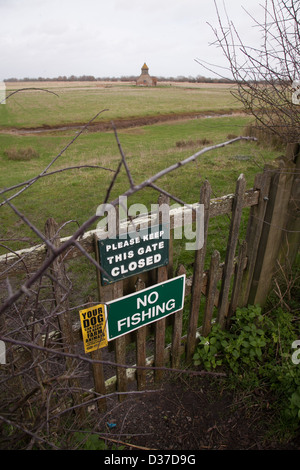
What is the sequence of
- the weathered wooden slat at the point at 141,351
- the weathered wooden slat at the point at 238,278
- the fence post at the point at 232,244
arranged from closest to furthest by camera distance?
the weathered wooden slat at the point at 141,351 → the fence post at the point at 232,244 → the weathered wooden slat at the point at 238,278

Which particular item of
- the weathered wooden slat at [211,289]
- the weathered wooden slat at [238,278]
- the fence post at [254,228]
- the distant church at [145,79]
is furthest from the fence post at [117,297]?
the distant church at [145,79]

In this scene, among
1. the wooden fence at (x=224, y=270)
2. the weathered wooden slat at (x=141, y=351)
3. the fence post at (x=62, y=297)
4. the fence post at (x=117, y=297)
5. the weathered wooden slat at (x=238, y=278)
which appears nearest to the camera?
the fence post at (x=62, y=297)

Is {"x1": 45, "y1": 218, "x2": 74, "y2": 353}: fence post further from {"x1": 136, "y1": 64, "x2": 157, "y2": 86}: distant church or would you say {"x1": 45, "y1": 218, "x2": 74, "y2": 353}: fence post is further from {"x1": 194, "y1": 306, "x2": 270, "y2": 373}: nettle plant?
{"x1": 136, "y1": 64, "x2": 157, "y2": 86}: distant church

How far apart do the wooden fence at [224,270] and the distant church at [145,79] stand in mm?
86424

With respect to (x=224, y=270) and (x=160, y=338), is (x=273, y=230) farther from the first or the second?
(x=160, y=338)

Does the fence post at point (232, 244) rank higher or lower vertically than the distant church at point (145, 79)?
lower

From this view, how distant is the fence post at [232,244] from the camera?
2.72 metres

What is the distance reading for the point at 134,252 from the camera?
2.25m

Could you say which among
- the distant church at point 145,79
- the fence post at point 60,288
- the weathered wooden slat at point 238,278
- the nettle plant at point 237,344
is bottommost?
the nettle plant at point 237,344

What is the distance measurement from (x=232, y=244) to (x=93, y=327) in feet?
4.92

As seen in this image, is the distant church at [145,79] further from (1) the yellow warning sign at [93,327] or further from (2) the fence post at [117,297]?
(1) the yellow warning sign at [93,327]
